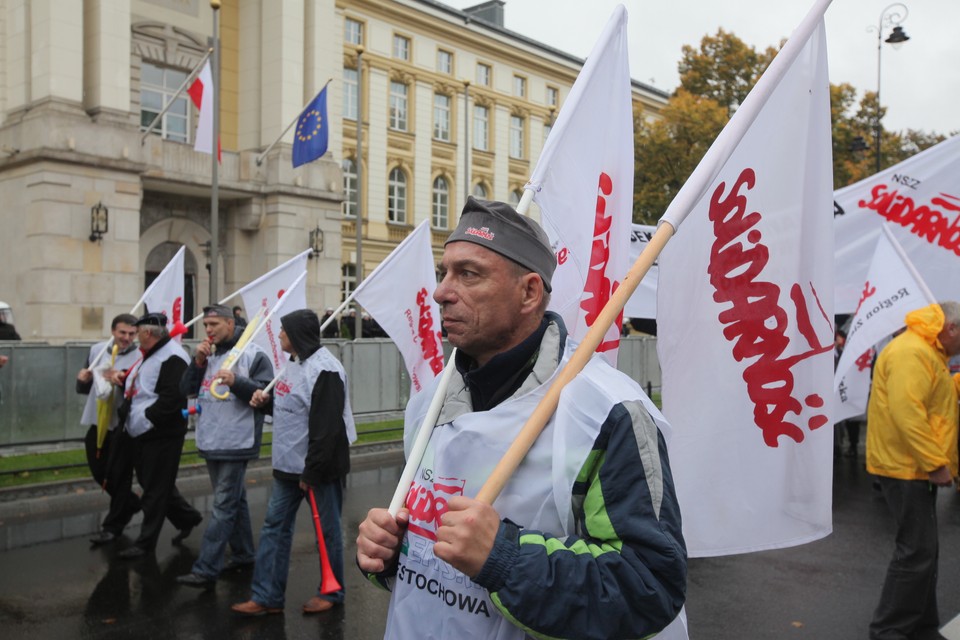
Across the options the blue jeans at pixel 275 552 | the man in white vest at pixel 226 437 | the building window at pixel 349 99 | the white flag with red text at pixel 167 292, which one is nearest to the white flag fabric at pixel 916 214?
the blue jeans at pixel 275 552

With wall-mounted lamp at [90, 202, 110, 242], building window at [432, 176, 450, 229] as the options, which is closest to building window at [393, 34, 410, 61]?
building window at [432, 176, 450, 229]

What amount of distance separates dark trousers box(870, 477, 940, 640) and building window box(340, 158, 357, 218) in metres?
33.0

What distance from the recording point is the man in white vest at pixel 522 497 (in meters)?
1.80

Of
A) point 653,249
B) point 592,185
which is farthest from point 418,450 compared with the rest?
point 592,185

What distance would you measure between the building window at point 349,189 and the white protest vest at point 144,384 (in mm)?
29516

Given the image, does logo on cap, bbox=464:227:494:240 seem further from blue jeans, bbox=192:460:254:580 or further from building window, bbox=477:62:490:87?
building window, bbox=477:62:490:87

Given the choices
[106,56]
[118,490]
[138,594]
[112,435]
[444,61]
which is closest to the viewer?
[138,594]

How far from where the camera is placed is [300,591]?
21.1 ft

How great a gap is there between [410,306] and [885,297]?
381 cm

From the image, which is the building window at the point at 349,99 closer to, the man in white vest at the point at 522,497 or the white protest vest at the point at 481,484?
the man in white vest at the point at 522,497

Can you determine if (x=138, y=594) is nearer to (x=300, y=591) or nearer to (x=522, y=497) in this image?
(x=300, y=591)

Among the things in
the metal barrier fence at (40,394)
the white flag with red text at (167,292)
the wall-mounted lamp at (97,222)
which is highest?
the wall-mounted lamp at (97,222)

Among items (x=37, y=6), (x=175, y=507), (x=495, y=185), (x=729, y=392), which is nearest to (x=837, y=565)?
(x=729, y=392)

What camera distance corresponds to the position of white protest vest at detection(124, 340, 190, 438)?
752cm
